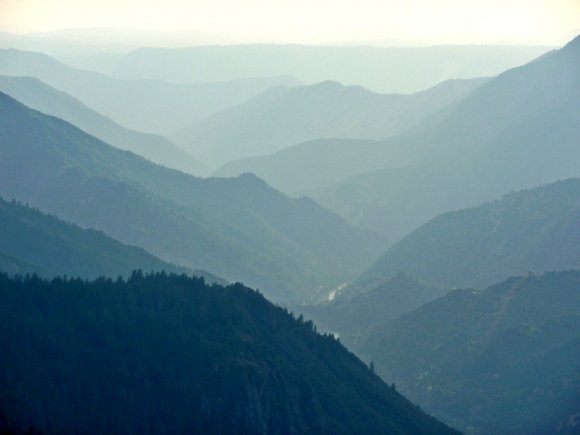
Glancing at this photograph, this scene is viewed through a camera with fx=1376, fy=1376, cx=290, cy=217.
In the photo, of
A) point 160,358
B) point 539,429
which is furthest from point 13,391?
point 539,429

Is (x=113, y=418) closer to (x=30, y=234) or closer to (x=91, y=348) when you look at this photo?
(x=91, y=348)

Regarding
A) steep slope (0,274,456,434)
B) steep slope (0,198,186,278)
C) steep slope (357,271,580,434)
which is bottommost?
steep slope (0,274,456,434)

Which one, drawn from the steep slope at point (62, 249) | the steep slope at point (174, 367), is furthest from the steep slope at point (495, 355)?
the steep slope at point (62, 249)

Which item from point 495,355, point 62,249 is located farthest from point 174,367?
point 62,249

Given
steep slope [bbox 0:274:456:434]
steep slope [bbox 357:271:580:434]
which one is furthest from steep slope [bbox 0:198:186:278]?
steep slope [bbox 0:274:456:434]

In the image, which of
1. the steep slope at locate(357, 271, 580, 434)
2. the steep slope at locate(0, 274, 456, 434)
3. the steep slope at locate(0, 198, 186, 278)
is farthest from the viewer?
the steep slope at locate(0, 198, 186, 278)

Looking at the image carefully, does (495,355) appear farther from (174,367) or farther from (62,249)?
(174,367)

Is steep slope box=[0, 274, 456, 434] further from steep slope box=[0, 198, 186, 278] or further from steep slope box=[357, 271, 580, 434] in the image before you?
steep slope box=[0, 198, 186, 278]

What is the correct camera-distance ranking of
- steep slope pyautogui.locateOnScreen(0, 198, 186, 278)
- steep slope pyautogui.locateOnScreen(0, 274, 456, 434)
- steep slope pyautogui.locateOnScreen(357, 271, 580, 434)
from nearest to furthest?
steep slope pyautogui.locateOnScreen(0, 274, 456, 434) < steep slope pyautogui.locateOnScreen(357, 271, 580, 434) < steep slope pyautogui.locateOnScreen(0, 198, 186, 278)
